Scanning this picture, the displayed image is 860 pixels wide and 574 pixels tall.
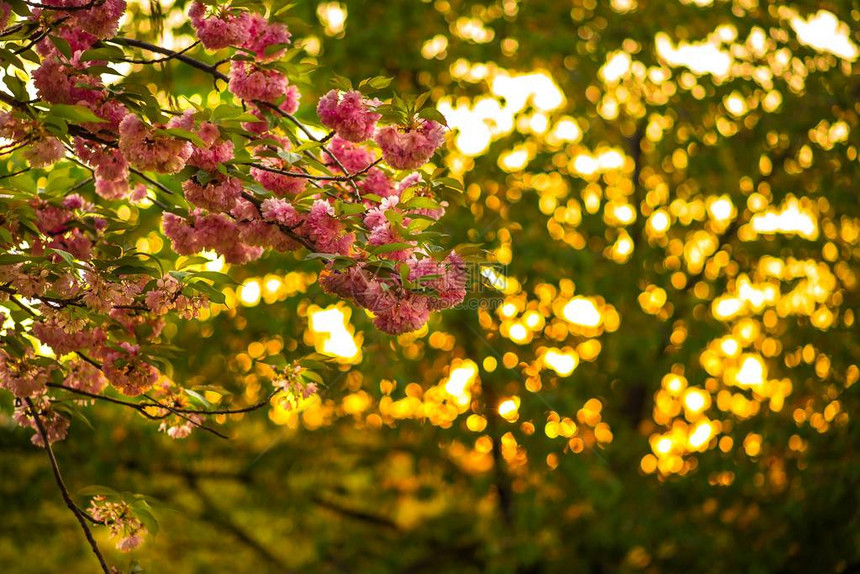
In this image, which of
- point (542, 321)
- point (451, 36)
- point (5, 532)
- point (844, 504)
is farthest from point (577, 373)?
point (5, 532)

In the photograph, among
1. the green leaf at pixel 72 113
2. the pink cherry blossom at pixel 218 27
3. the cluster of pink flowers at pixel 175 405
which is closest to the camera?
the green leaf at pixel 72 113

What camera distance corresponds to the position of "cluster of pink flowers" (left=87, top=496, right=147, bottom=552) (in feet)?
8.29

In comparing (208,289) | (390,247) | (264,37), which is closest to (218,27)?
(264,37)

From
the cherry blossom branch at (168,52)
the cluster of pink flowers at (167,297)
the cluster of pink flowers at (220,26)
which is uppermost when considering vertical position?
the cluster of pink flowers at (220,26)

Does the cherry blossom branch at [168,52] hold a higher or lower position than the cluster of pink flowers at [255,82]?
higher

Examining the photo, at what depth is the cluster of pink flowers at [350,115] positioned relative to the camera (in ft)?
7.48

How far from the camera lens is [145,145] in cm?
200

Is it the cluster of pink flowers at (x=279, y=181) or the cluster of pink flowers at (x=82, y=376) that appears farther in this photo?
the cluster of pink flowers at (x=82, y=376)

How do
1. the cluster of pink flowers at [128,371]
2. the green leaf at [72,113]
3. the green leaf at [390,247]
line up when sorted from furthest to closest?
1. the cluster of pink flowers at [128,371]
2. the green leaf at [390,247]
3. the green leaf at [72,113]

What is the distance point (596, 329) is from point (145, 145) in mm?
4484

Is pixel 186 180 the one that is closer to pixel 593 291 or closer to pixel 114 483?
pixel 593 291

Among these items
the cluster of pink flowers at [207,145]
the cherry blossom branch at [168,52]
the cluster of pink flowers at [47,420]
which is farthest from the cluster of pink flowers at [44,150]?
the cluster of pink flowers at [47,420]

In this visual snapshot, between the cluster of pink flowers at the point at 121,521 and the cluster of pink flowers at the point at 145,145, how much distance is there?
1.07m

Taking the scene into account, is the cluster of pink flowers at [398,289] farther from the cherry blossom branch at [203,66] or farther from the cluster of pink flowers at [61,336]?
the cluster of pink flowers at [61,336]
